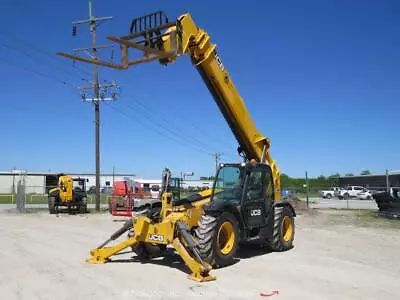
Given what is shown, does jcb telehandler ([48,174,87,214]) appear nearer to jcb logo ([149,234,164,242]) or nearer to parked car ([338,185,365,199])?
jcb logo ([149,234,164,242])

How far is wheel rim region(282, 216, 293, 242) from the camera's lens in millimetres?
12727

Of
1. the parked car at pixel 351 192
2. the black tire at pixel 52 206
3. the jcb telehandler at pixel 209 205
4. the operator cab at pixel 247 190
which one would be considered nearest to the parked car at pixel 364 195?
the parked car at pixel 351 192

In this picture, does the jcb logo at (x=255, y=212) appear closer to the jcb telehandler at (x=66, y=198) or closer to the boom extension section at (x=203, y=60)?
the boom extension section at (x=203, y=60)

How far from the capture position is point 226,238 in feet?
34.1

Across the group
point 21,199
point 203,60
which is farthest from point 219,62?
point 21,199

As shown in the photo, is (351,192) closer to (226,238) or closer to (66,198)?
(66,198)

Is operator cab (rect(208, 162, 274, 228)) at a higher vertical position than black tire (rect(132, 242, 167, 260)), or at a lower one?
higher

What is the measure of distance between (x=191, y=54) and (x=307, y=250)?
19.1 feet

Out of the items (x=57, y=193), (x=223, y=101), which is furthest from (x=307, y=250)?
(x=57, y=193)

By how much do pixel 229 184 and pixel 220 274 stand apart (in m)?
2.88

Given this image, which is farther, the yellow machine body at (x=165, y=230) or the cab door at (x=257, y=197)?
the cab door at (x=257, y=197)

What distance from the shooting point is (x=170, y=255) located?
11.6 meters

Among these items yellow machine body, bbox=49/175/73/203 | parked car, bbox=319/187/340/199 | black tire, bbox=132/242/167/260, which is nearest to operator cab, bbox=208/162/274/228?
black tire, bbox=132/242/167/260

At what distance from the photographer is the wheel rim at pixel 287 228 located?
501 inches
